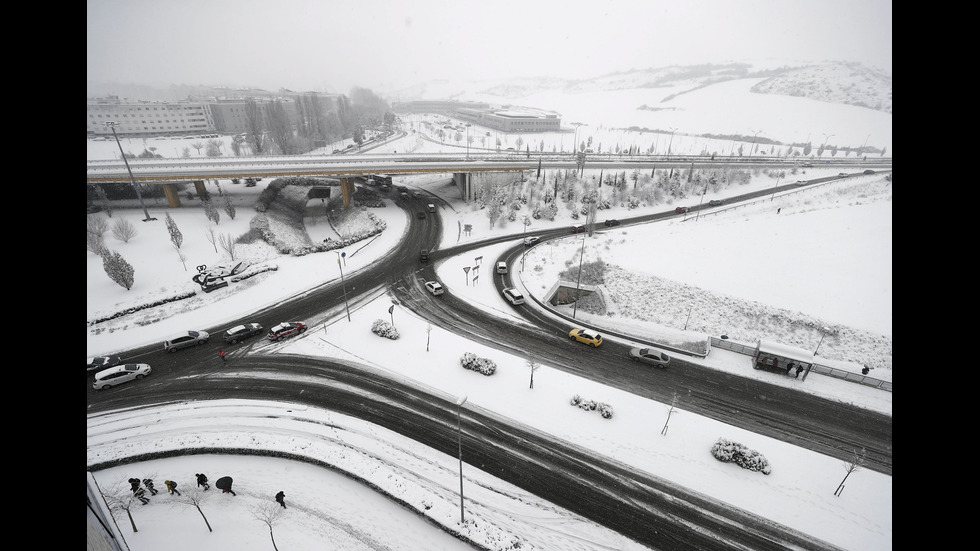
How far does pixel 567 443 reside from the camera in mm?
25500

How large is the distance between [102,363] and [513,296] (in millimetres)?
35274

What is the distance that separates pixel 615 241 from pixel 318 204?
52.6 metres

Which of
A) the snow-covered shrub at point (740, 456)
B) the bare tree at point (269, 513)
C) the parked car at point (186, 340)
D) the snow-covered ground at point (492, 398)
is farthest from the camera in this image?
the parked car at point (186, 340)

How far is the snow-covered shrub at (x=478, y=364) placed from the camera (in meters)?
30.8

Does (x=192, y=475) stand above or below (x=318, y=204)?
below

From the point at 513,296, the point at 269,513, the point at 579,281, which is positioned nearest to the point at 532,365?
the point at 513,296

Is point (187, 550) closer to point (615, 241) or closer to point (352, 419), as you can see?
point (352, 419)

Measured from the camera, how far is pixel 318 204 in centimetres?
7119

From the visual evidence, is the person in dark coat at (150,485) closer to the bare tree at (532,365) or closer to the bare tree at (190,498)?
the bare tree at (190,498)

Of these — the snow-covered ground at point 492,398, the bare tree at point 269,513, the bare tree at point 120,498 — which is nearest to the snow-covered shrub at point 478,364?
the snow-covered ground at point 492,398

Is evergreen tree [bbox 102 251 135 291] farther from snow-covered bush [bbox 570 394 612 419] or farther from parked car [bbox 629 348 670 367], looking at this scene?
parked car [bbox 629 348 670 367]

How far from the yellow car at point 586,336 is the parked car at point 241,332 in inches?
1134

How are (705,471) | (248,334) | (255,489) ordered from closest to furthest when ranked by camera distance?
1. (255,489)
2. (705,471)
3. (248,334)
